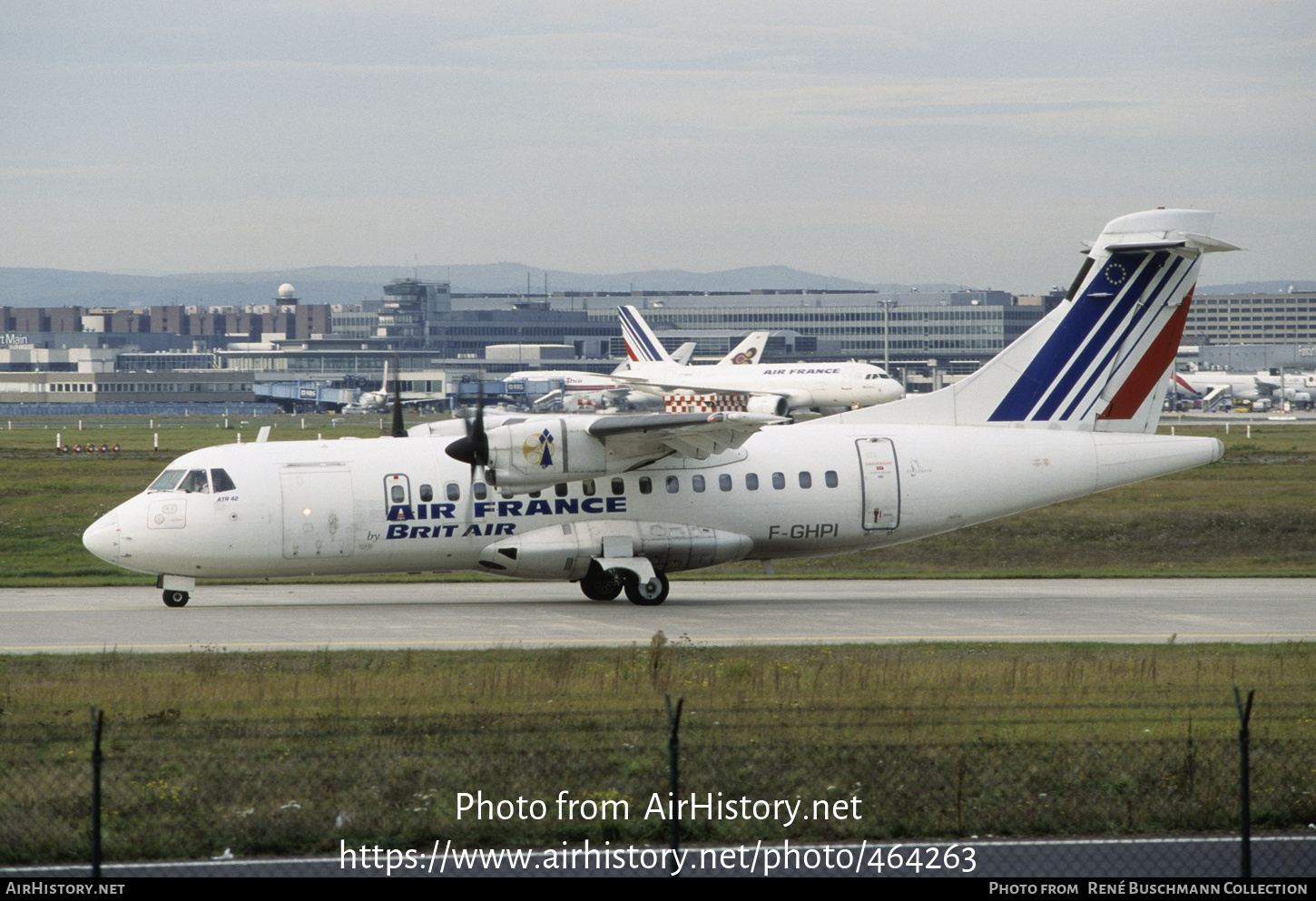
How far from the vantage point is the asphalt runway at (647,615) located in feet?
74.5

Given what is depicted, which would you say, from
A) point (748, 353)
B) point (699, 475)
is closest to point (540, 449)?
point (699, 475)

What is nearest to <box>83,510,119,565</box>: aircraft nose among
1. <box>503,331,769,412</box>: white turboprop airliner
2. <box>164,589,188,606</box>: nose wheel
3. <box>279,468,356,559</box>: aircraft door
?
<box>164,589,188,606</box>: nose wheel

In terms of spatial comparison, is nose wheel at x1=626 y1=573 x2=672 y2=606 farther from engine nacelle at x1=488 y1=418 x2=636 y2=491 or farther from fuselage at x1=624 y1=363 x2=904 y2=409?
fuselage at x1=624 y1=363 x2=904 y2=409

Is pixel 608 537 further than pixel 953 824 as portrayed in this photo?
Yes

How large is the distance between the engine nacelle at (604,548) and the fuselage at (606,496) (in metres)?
0.19

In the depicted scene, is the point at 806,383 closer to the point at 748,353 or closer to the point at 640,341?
the point at 748,353

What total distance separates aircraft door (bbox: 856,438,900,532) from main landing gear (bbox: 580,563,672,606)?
178 inches

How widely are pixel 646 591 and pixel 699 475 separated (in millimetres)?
2585

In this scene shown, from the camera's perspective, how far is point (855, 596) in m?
29.5

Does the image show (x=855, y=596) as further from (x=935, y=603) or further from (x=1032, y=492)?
(x=1032, y=492)

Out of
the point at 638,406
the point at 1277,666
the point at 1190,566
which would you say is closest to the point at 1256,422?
the point at 638,406

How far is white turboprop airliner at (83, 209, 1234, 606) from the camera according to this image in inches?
1001

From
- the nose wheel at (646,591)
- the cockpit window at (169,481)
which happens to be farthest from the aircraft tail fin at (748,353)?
the cockpit window at (169,481)
